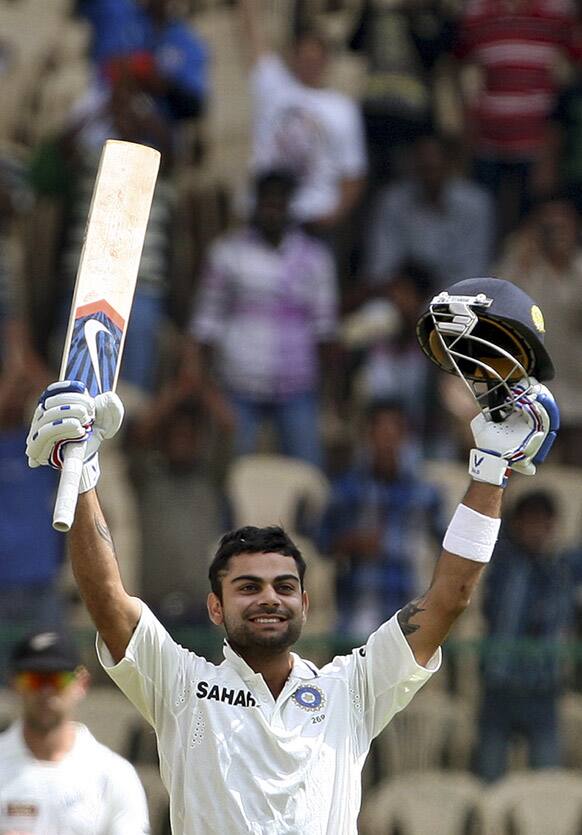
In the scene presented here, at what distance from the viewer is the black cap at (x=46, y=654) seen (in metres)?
4.93

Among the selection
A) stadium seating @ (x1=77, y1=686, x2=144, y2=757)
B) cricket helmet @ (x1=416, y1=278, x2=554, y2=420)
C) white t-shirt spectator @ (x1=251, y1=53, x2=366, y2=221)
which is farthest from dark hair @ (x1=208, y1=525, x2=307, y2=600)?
white t-shirt spectator @ (x1=251, y1=53, x2=366, y2=221)

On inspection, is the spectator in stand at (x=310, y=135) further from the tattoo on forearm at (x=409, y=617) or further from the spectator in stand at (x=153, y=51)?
the tattoo on forearm at (x=409, y=617)

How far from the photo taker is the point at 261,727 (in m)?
3.37

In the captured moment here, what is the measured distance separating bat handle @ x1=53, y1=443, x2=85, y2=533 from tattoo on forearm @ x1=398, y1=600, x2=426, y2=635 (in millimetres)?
709

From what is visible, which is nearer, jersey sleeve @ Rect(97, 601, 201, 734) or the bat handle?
the bat handle

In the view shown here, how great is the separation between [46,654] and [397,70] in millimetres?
4183

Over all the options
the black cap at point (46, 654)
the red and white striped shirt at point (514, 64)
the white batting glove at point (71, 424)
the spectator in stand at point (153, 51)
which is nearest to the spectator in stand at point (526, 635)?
the red and white striped shirt at point (514, 64)

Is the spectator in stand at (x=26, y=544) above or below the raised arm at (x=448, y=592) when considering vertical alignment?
above

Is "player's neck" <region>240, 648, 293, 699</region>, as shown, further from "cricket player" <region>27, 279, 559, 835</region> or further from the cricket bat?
the cricket bat

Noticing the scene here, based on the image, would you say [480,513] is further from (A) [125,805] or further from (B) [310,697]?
(A) [125,805]

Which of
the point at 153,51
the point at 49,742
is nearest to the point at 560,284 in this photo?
the point at 153,51

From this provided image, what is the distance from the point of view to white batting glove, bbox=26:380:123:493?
3252mm

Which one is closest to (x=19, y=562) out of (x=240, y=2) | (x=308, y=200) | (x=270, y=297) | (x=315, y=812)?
(x=270, y=297)

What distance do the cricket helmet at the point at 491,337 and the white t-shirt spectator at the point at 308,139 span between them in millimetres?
4357
